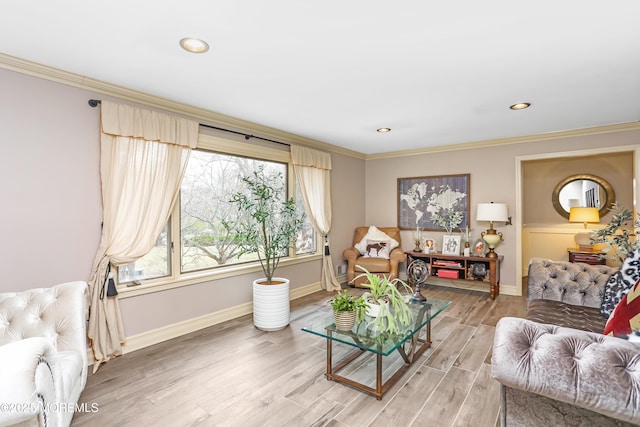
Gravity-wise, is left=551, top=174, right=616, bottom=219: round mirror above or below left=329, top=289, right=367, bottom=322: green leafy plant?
above

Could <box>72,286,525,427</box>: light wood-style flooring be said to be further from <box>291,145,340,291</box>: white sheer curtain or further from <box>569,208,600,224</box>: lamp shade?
<box>569,208,600,224</box>: lamp shade

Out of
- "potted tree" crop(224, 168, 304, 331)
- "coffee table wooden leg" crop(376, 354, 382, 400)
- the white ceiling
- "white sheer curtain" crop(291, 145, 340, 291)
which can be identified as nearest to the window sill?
"potted tree" crop(224, 168, 304, 331)

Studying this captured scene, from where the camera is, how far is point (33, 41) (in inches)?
78.8

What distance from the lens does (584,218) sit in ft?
15.9

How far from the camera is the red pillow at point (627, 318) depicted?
1440 millimetres

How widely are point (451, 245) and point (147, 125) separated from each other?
4479mm

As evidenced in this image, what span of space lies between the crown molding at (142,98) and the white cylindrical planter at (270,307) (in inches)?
75.4

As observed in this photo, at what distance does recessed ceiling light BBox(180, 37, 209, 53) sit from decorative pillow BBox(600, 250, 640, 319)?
10.9 ft

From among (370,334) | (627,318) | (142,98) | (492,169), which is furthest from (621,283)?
Result: (142,98)

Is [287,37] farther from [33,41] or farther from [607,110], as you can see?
[607,110]

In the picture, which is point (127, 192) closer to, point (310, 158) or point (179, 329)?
point (179, 329)

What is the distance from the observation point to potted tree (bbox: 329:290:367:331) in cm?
233

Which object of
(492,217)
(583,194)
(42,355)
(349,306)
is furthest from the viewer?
(583,194)

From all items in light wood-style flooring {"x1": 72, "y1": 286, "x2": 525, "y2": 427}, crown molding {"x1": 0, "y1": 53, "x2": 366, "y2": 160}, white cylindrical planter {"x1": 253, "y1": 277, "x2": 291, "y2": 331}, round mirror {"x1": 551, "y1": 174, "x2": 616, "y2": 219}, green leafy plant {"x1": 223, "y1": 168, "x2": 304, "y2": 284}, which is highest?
crown molding {"x1": 0, "y1": 53, "x2": 366, "y2": 160}
